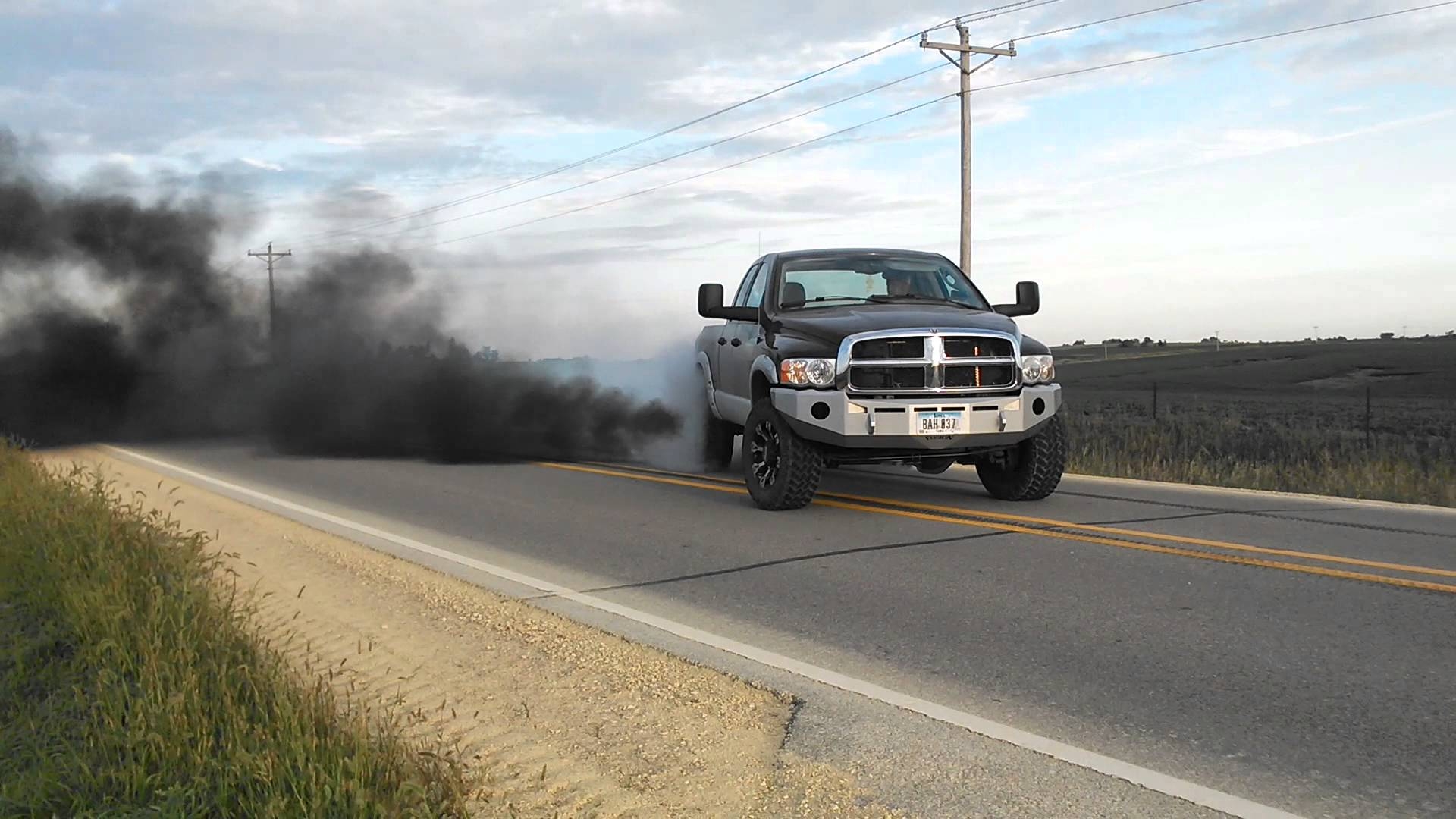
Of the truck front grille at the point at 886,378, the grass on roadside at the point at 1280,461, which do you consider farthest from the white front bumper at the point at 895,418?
the grass on roadside at the point at 1280,461

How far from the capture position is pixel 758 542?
8.68m

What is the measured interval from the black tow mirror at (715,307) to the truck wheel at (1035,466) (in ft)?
8.39

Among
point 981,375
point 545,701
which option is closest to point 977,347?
point 981,375

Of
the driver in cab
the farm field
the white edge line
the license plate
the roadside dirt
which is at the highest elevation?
the driver in cab

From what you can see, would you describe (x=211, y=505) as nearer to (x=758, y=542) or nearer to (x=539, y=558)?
(x=539, y=558)

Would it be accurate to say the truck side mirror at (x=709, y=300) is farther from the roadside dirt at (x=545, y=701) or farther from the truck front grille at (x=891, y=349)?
the roadside dirt at (x=545, y=701)

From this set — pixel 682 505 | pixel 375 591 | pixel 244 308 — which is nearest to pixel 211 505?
pixel 682 505

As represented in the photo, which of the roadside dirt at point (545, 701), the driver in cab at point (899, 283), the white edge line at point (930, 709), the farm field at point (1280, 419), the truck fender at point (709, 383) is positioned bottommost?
the farm field at point (1280, 419)

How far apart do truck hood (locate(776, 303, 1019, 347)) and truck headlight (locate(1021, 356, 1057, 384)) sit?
26 cm

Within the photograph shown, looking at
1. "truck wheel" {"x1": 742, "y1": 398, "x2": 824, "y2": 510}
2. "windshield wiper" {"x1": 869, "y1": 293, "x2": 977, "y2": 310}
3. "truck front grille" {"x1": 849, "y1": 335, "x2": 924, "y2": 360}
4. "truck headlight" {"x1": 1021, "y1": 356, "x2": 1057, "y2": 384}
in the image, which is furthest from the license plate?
"windshield wiper" {"x1": 869, "y1": 293, "x2": 977, "y2": 310}

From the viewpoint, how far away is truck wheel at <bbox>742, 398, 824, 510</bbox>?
966cm

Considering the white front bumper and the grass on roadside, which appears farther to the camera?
the grass on roadside

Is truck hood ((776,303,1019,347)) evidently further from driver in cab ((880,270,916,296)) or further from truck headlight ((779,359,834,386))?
driver in cab ((880,270,916,296))

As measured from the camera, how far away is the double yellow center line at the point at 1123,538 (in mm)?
6973
